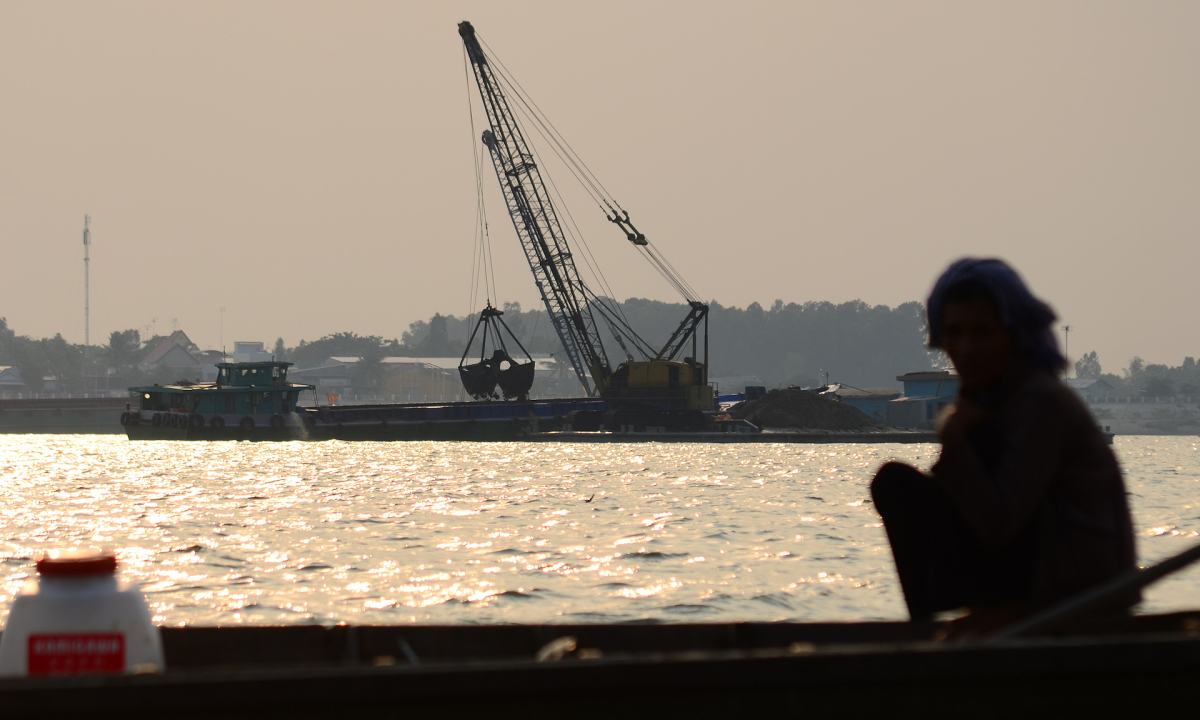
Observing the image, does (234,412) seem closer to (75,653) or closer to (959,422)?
(75,653)

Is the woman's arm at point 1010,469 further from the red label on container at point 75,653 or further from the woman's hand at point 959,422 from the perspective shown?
the red label on container at point 75,653

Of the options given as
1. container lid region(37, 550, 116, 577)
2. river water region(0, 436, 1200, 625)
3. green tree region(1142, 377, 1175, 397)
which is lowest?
river water region(0, 436, 1200, 625)

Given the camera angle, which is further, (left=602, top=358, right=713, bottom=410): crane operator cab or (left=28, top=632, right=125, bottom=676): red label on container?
(left=602, top=358, right=713, bottom=410): crane operator cab

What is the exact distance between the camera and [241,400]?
64375mm

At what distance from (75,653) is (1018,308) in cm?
263

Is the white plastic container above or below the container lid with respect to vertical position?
below

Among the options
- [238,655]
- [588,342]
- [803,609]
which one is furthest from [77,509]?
[588,342]

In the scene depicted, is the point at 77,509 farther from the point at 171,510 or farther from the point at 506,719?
the point at 506,719

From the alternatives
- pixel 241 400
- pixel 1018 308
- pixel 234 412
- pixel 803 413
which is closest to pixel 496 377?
pixel 241 400

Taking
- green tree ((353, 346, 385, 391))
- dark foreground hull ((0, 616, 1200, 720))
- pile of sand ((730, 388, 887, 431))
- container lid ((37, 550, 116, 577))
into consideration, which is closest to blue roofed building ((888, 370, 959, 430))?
pile of sand ((730, 388, 887, 431))

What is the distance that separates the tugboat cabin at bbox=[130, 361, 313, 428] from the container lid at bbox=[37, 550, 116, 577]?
206 ft

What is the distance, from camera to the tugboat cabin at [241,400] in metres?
64.0

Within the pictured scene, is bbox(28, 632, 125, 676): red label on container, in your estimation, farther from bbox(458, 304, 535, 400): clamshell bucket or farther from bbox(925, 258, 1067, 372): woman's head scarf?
bbox(458, 304, 535, 400): clamshell bucket

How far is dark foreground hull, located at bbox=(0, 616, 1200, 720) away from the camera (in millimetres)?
2193
